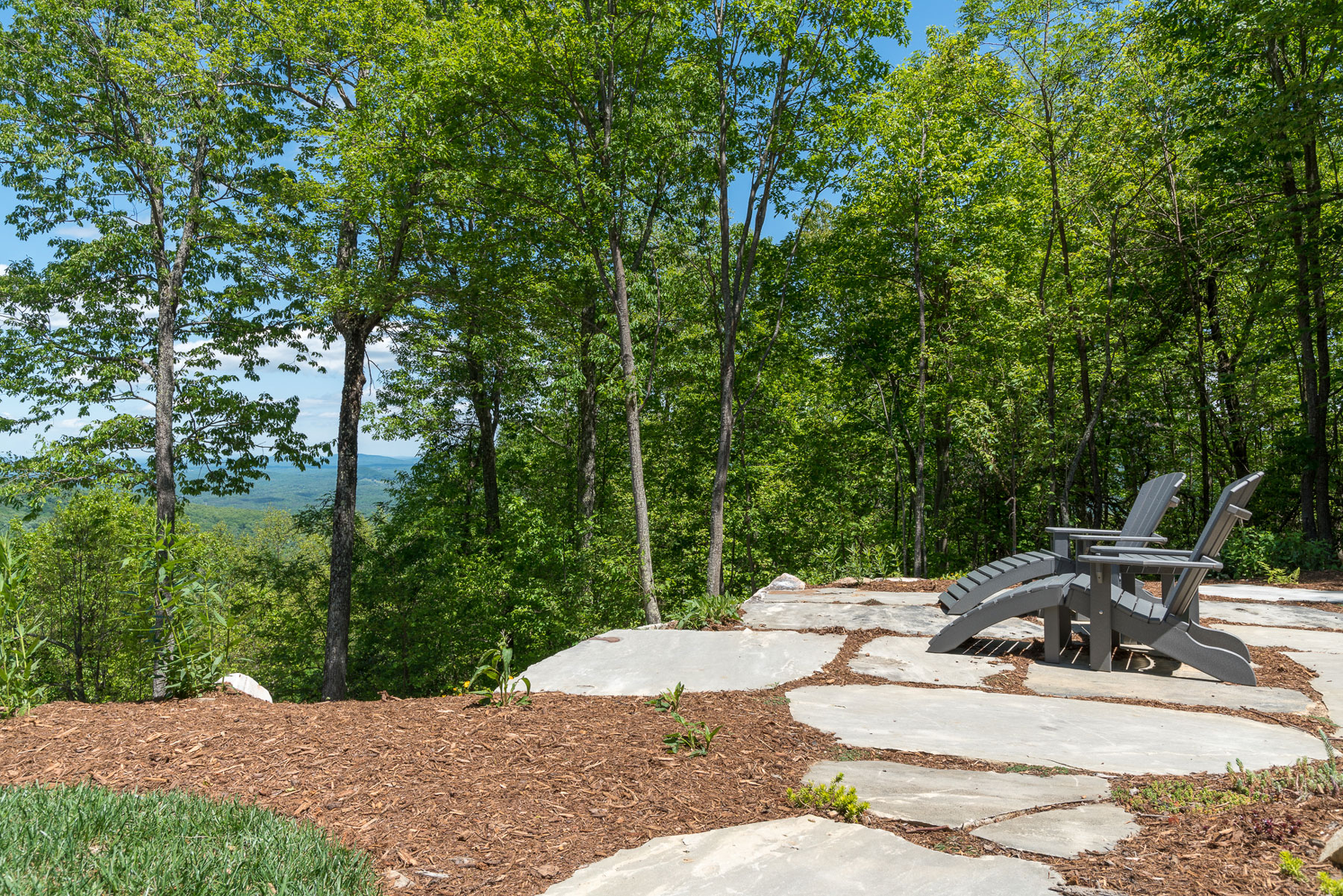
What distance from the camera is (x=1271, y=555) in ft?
31.9

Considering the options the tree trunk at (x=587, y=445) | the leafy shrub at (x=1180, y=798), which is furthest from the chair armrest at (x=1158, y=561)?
the tree trunk at (x=587, y=445)

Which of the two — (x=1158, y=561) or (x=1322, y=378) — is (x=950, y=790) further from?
(x=1322, y=378)

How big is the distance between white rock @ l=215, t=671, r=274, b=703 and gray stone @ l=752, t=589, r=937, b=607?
14.2ft

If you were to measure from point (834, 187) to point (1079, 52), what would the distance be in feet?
18.1

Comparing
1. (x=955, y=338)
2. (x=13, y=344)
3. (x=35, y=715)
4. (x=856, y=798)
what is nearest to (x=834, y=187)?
(x=955, y=338)

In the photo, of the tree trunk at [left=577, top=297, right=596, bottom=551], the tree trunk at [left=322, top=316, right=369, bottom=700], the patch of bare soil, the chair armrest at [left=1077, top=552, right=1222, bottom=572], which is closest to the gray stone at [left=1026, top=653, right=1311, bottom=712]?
the chair armrest at [left=1077, top=552, right=1222, bottom=572]

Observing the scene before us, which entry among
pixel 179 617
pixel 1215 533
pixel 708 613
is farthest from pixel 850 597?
pixel 179 617

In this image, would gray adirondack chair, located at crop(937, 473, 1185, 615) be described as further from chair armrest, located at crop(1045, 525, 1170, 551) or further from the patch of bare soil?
the patch of bare soil

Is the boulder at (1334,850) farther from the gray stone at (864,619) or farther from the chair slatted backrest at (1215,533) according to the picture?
the gray stone at (864,619)

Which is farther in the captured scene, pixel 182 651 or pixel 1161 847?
pixel 182 651

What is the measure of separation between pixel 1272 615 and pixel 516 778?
6667mm

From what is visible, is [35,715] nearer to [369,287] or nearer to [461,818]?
[461,818]

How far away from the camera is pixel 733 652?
193 inches

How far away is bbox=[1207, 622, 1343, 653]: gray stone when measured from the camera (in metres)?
5.03
